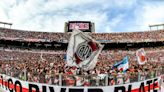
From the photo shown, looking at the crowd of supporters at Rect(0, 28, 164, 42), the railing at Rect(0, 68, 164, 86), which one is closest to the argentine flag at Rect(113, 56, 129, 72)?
the railing at Rect(0, 68, 164, 86)

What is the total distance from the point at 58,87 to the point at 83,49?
1.94 meters

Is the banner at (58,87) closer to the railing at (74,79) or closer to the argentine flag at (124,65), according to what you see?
the railing at (74,79)

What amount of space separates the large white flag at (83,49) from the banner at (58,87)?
156 centimetres

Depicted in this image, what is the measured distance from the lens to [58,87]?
11648 millimetres

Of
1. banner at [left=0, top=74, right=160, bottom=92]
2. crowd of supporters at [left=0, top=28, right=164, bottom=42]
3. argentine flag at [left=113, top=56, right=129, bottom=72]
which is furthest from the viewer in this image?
crowd of supporters at [left=0, top=28, right=164, bottom=42]

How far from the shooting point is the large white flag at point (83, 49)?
1302 centimetres

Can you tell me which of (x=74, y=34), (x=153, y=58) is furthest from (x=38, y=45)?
(x=74, y=34)

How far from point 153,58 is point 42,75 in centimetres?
6536

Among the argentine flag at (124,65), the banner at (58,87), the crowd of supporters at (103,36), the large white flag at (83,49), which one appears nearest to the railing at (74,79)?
the banner at (58,87)

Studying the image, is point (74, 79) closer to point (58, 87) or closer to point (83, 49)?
point (58, 87)

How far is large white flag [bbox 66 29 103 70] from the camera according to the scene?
42.7 ft

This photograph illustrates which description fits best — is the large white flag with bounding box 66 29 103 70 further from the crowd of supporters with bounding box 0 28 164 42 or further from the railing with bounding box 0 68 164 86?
the crowd of supporters with bounding box 0 28 164 42

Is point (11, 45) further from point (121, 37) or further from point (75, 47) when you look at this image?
point (75, 47)

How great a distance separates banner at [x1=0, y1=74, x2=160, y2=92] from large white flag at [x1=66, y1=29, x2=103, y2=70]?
1557mm
